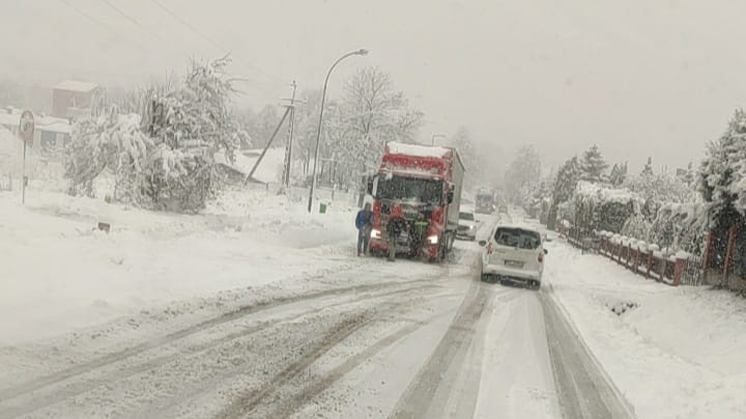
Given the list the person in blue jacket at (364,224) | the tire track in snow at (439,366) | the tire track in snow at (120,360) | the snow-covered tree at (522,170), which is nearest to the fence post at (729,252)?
the tire track in snow at (439,366)

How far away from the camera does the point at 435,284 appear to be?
1709cm

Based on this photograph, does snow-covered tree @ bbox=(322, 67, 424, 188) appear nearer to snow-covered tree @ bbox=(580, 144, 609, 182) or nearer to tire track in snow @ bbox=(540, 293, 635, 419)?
snow-covered tree @ bbox=(580, 144, 609, 182)

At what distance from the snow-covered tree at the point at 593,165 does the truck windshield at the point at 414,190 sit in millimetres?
66309

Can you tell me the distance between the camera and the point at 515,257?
741 inches

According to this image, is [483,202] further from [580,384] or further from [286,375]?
[286,375]

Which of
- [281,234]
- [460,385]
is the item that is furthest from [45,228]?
[460,385]

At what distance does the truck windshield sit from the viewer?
72.4ft

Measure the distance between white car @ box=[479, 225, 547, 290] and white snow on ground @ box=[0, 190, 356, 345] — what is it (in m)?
4.12

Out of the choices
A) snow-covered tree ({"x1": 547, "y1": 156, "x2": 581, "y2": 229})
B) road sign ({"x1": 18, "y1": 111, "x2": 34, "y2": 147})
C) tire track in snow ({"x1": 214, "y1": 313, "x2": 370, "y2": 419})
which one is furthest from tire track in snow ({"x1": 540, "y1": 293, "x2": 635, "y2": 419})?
snow-covered tree ({"x1": 547, "y1": 156, "x2": 581, "y2": 229})

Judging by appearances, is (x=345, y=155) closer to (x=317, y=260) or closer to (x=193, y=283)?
(x=317, y=260)

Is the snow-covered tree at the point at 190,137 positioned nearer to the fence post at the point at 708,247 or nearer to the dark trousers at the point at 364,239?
the dark trousers at the point at 364,239

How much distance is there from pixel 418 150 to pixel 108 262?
1269cm

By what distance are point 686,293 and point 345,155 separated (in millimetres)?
58887

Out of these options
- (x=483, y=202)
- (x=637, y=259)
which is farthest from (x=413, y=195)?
(x=483, y=202)
